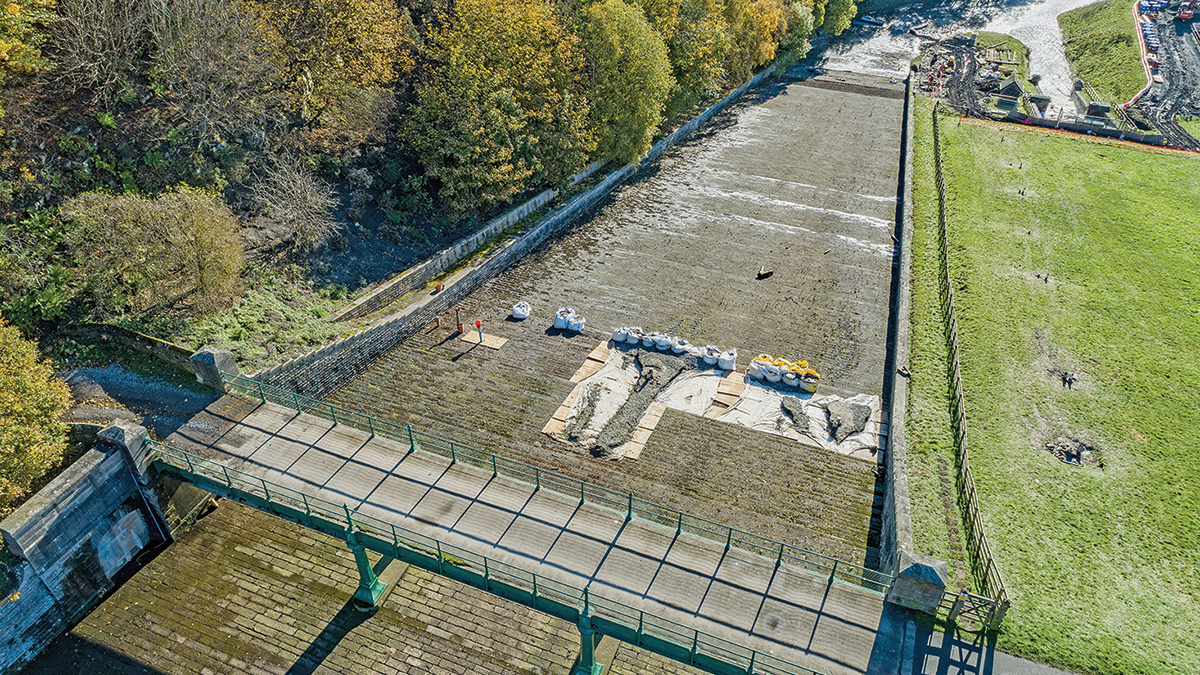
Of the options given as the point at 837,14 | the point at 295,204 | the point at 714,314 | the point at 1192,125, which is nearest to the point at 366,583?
the point at 295,204

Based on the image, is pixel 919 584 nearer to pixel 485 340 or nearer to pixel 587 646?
pixel 587 646

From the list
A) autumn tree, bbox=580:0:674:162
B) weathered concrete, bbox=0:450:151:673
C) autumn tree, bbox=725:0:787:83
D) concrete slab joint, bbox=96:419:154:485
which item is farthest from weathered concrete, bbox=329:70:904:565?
autumn tree, bbox=725:0:787:83

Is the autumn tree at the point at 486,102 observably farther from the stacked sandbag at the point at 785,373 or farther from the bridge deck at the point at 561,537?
the bridge deck at the point at 561,537

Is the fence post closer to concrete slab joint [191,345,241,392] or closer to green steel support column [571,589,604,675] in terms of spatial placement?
green steel support column [571,589,604,675]

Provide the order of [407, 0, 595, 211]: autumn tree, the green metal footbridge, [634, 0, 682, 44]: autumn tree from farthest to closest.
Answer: [634, 0, 682, 44]: autumn tree
[407, 0, 595, 211]: autumn tree
the green metal footbridge

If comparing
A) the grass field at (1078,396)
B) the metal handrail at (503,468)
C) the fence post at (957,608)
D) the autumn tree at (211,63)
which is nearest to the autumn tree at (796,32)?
the grass field at (1078,396)
